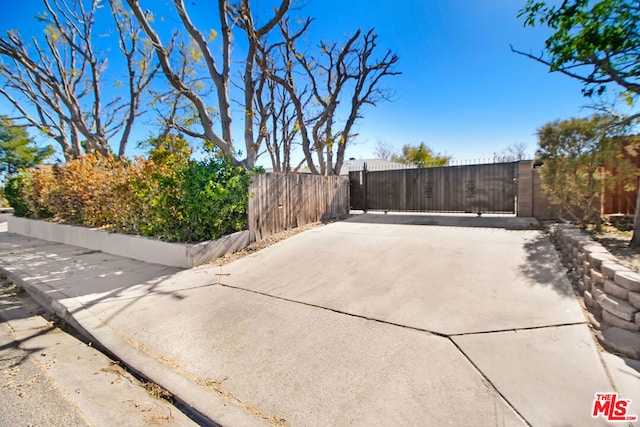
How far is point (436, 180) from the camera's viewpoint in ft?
33.4

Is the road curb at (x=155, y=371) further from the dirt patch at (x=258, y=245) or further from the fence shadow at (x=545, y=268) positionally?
the fence shadow at (x=545, y=268)

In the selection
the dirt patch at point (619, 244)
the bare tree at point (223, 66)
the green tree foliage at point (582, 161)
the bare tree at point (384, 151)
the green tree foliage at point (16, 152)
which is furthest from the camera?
the bare tree at point (384, 151)

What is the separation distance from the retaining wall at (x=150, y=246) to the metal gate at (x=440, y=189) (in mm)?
6542

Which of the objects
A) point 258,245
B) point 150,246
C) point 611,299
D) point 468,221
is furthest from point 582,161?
point 150,246

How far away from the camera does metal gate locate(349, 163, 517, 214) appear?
9.12m

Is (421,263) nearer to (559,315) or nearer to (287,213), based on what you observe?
(559,315)

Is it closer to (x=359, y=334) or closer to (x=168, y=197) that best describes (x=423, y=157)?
(x=168, y=197)

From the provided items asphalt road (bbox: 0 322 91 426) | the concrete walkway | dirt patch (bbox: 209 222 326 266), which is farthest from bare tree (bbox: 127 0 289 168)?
asphalt road (bbox: 0 322 91 426)

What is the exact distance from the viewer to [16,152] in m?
23.8

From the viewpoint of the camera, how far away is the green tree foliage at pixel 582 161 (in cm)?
→ 510

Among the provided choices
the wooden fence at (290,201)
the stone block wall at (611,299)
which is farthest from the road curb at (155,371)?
the wooden fence at (290,201)

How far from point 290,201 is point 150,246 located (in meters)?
3.50

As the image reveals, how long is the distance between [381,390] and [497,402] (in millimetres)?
717

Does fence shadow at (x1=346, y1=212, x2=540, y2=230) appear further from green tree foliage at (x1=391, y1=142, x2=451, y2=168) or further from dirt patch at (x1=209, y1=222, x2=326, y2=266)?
green tree foliage at (x1=391, y1=142, x2=451, y2=168)
